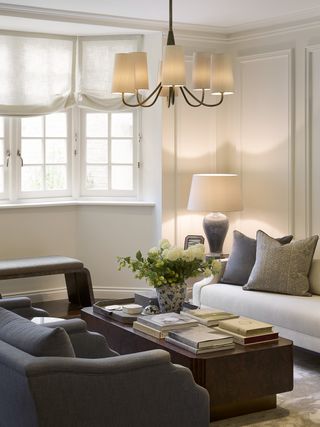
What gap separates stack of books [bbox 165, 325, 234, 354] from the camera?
12.5 feet

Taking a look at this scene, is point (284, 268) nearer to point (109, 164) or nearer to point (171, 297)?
point (171, 297)

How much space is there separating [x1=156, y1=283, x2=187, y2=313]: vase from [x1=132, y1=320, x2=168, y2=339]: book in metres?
0.24

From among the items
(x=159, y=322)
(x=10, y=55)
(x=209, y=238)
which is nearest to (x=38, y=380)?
(x=159, y=322)

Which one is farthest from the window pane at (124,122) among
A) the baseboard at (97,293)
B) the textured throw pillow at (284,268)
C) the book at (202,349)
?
the book at (202,349)

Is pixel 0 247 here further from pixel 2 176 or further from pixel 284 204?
pixel 284 204

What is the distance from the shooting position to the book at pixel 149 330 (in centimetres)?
408

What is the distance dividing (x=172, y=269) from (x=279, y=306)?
93cm

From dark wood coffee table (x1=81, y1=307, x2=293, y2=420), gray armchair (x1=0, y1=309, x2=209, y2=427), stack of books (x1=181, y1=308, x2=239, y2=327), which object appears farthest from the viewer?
stack of books (x1=181, y1=308, x2=239, y2=327)

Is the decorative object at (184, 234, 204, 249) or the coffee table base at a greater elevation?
the decorative object at (184, 234, 204, 249)

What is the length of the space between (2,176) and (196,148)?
1795mm

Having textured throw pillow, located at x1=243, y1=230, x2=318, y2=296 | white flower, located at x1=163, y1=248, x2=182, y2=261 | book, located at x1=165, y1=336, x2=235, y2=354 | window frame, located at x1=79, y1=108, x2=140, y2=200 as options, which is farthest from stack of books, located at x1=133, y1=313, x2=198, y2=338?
window frame, located at x1=79, y1=108, x2=140, y2=200

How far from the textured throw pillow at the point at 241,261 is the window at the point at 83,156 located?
5.11 feet

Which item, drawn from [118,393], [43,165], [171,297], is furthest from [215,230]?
[118,393]

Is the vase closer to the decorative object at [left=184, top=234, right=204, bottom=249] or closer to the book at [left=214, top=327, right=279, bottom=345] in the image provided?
the book at [left=214, top=327, right=279, bottom=345]
